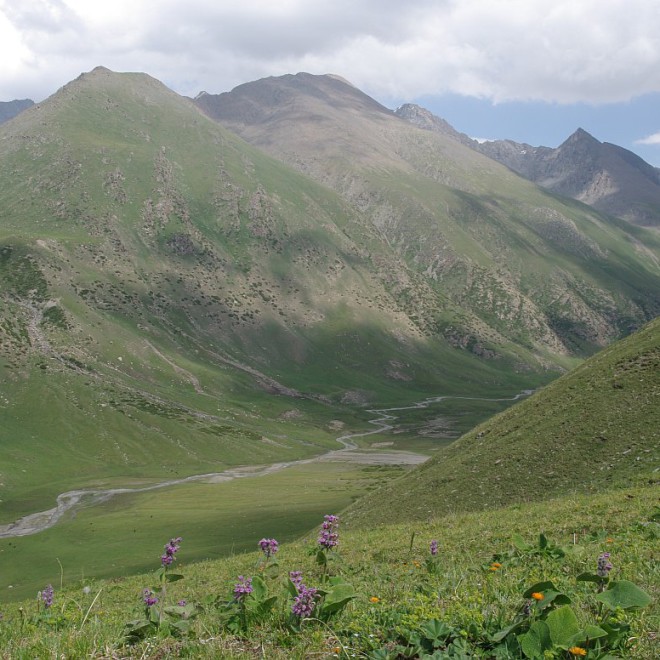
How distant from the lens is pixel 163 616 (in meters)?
8.36

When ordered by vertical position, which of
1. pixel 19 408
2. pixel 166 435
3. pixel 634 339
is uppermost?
pixel 634 339

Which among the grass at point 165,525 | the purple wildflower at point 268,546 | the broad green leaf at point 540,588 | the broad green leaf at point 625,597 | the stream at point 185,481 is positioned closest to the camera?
the broad green leaf at point 625,597

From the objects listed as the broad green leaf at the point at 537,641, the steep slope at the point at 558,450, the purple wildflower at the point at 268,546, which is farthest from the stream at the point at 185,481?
the broad green leaf at the point at 537,641

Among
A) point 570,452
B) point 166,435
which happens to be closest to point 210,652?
point 570,452

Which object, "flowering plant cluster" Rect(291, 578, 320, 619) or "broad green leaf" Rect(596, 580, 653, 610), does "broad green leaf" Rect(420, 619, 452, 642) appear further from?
"broad green leaf" Rect(596, 580, 653, 610)

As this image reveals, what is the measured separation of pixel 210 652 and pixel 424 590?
4.43 m

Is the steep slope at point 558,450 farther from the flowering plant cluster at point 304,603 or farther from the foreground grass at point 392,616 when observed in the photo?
the flowering plant cluster at point 304,603

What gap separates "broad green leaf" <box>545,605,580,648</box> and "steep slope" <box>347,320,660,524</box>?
29411mm

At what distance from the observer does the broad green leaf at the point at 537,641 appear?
19.6 ft

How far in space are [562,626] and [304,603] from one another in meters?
3.30

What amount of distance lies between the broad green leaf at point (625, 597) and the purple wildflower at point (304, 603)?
3.59 m

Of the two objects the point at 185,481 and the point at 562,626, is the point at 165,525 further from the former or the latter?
the point at 562,626

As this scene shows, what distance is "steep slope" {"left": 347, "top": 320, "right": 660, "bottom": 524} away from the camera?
37.3 metres

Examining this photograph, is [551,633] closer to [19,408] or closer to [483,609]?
[483,609]
